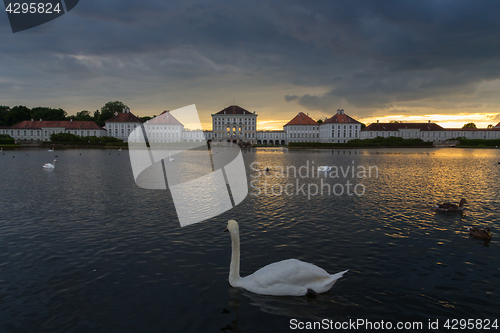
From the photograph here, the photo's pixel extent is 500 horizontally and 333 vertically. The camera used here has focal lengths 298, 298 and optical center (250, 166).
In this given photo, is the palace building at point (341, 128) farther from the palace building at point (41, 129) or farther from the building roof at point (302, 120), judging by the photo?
the palace building at point (41, 129)

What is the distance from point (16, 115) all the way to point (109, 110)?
1520 inches

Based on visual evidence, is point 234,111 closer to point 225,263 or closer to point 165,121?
point 165,121

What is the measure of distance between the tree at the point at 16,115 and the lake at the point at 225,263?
494 ft

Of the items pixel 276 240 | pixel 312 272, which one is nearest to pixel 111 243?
pixel 276 240

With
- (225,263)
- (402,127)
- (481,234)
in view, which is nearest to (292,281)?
(225,263)

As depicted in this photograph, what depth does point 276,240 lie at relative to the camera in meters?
8.81

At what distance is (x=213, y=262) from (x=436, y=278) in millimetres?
4991

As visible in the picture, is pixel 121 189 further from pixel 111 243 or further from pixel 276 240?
pixel 276 240

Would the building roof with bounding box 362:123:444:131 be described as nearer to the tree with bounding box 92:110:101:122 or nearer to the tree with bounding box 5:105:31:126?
the tree with bounding box 92:110:101:122

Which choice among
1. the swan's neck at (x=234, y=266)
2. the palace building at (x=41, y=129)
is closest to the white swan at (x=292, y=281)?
the swan's neck at (x=234, y=266)

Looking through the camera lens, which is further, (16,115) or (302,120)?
(302,120)

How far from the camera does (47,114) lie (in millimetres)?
139750

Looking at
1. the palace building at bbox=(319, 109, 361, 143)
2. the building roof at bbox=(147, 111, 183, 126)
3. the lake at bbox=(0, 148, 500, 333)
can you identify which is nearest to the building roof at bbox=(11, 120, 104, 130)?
the building roof at bbox=(147, 111, 183, 126)

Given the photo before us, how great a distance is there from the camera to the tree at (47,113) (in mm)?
139375
